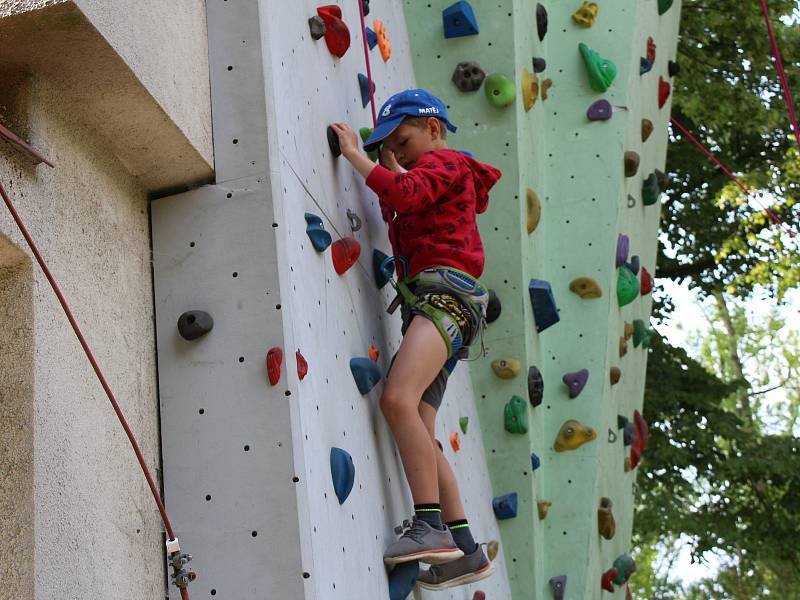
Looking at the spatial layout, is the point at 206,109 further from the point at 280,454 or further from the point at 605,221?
the point at 605,221

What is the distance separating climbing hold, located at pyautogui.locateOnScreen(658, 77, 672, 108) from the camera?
688 cm

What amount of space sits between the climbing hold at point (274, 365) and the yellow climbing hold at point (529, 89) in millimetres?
2510

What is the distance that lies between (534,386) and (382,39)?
1.53 metres

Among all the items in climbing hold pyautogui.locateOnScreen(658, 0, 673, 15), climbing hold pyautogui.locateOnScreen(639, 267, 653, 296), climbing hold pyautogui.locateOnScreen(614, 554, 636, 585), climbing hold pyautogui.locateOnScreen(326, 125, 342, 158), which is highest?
climbing hold pyautogui.locateOnScreen(658, 0, 673, 15)

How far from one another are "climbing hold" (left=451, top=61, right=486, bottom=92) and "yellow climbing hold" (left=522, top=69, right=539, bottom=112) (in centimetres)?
19

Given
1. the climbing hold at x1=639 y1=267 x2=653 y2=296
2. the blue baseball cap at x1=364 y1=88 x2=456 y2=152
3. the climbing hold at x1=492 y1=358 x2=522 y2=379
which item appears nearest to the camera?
the blue baseball cap at x1=364 y1=88 x2=456 y2=152

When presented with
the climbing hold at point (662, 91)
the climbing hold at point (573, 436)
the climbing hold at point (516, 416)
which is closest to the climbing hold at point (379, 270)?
the climbing hold at point (516, 416)

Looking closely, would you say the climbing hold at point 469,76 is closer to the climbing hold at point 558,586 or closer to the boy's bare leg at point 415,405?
the boy's bare leg at point 415,405

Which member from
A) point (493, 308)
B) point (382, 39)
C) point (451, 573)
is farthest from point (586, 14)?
point (451, 573)

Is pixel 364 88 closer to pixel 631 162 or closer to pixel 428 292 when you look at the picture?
pixel 428 292

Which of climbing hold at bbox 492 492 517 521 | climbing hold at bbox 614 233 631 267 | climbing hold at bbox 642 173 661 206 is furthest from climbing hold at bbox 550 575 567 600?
climbing hold at bbox 642 173 661 206

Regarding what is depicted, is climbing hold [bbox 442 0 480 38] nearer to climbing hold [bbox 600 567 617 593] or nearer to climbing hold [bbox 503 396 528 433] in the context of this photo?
climbing hold [bbox 503 396 528 433]

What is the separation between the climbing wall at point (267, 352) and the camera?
312 centimetres

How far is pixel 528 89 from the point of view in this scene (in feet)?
17.9
